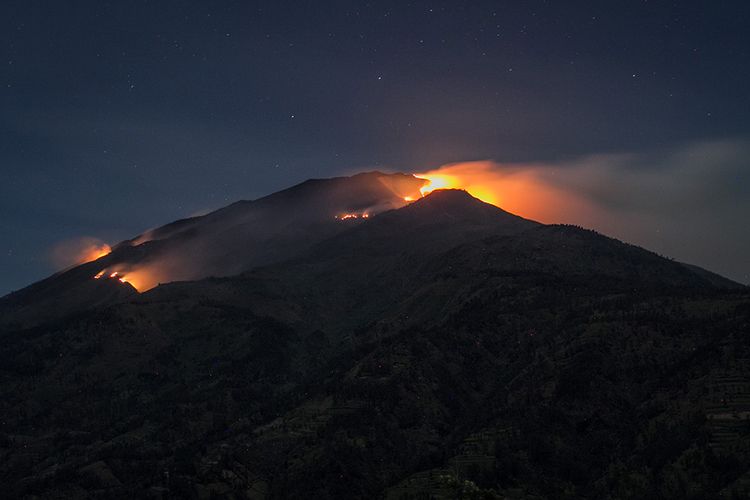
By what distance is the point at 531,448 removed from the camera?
149 m

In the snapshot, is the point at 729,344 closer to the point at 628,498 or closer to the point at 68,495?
the point at 628,498

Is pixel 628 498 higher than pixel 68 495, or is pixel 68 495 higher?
pixel 68 495

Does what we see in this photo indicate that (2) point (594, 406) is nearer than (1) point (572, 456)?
No

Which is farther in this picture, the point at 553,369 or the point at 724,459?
the point at 553,369

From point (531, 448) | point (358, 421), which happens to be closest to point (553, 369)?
point (531, 448)

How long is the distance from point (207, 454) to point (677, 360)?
387 ft

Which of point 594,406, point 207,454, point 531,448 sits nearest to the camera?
point 531,448

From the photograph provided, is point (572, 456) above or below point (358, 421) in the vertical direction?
below

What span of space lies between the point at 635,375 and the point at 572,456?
3020 centimetres

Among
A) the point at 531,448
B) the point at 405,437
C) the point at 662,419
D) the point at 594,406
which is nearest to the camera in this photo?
the point at 662,419

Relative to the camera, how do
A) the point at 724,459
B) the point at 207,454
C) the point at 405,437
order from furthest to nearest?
the point at 207,454 < the point at 405,437 < the point at 724,459

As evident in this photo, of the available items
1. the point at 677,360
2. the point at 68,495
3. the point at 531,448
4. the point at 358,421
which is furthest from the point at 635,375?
the point at 68,495

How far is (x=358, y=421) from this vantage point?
181m

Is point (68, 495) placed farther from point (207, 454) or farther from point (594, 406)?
point (594, 406)
